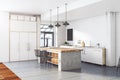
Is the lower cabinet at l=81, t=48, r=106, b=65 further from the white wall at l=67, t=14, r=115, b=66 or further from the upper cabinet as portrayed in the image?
the upper cabinet

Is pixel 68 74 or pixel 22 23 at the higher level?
pixel 22 23

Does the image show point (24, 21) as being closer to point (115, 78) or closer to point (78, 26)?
point (78, 26)

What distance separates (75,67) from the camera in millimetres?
7020

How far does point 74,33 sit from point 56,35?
155 centimetres

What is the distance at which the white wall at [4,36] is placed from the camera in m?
8.90

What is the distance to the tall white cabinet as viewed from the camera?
9222 mm

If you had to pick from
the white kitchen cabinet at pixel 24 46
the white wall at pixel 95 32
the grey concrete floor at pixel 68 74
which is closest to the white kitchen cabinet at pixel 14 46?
the white kitchen cabinet at pixel 24 46

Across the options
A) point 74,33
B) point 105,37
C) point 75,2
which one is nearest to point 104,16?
point 105,37

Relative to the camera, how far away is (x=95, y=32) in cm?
886

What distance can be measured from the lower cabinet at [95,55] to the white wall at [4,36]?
4709 mm

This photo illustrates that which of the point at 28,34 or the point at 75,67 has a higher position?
the point at 28,34

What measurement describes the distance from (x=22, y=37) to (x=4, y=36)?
1098mm

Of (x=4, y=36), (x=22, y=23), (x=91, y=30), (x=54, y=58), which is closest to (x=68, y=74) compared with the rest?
(x=54, y=58)

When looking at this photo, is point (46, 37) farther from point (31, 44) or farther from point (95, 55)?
point (95, 55)
